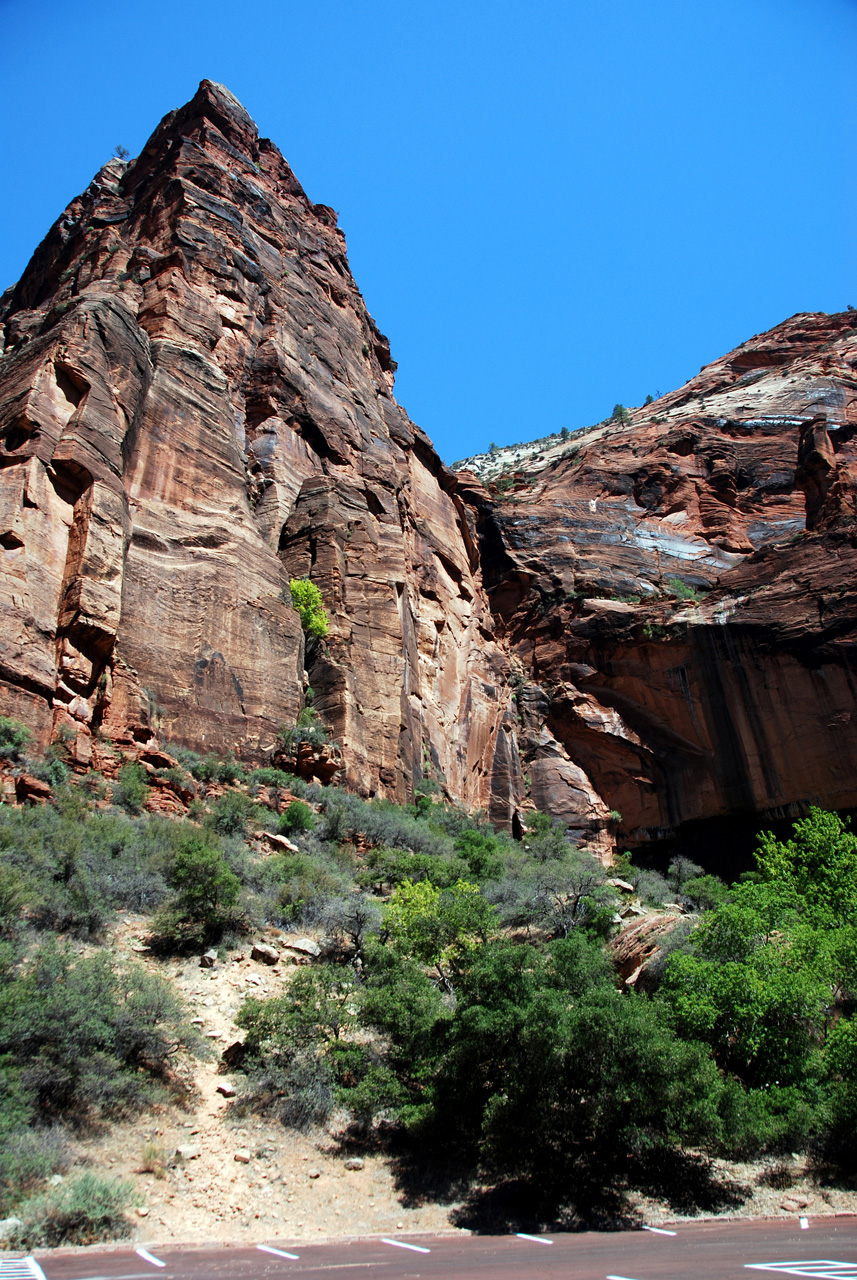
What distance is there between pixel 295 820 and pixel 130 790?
448cm

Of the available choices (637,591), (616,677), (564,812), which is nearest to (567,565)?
(637,591)

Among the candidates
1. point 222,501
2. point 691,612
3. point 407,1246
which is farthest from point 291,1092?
point 691,612

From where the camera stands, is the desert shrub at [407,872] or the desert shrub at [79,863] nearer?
the desert shrub at [79,863]

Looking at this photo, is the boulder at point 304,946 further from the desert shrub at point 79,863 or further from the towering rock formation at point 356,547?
the towering rock formation at point 356,547

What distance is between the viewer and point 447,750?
33.8 m

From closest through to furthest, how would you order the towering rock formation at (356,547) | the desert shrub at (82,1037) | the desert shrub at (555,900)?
1. the desert shrub at (82,1037)
2. the desert shrub at (555,900)
3. the towering rock formation at (356,547)

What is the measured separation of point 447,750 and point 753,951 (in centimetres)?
2106

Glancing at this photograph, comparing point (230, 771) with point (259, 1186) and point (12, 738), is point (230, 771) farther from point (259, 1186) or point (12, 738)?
point (259, 1186)

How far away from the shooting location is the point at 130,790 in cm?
1752

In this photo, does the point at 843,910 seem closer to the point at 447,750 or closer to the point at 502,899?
the point at 502,899

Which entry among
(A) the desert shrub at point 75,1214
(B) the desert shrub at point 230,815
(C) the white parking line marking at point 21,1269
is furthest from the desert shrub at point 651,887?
(C) the white parking line marking at point 21,1269

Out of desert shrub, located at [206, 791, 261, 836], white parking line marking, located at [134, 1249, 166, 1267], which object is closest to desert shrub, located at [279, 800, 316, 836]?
desert shrub, located at [206, 791, 261, 836]

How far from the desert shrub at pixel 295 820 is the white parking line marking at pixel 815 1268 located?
14.1 meters

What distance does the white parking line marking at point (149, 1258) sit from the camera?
7.52 metres
